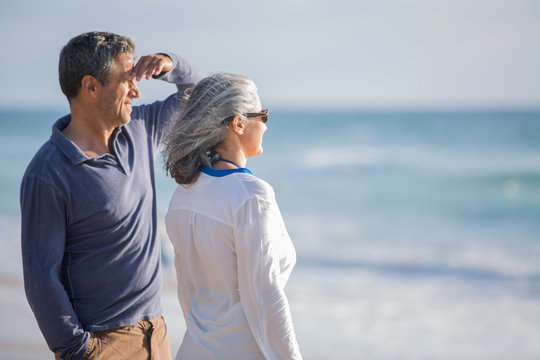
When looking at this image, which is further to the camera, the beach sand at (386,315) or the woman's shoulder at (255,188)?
the beach sand at (386,315)

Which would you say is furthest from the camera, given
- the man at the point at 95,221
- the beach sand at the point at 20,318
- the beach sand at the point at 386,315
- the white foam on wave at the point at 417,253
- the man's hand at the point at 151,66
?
the white foam on wave at the point at 417,253

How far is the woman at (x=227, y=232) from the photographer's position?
72.0 inches

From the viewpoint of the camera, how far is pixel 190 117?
78.4 inches

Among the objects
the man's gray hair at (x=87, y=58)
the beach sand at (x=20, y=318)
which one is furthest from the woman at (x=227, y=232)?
the beach sand at (x=20, y=318)

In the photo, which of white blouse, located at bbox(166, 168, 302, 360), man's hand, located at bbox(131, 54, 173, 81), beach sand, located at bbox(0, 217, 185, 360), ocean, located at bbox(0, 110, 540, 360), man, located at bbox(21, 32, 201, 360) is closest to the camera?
white blouse, located at bbox(166, 168, 302, 360)

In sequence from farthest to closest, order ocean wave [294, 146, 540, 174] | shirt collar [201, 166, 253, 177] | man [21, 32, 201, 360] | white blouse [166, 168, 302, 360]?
1. ocean wave [294, 146, 540, 174]
2. man [21, 32, 201, 360]
3. shirt collar [201, 166, 253, 177]
4. white blouse [166, 168, 302, 360]

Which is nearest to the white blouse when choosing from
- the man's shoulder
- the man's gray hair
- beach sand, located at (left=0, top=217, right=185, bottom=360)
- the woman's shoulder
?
the woman's shoulder

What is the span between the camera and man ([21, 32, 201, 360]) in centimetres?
205

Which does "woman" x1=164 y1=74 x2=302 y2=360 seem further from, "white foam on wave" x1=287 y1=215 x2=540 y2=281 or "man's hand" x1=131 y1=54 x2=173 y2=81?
"white foam on wave" x1=287 y1=215 x2=540 y2=281

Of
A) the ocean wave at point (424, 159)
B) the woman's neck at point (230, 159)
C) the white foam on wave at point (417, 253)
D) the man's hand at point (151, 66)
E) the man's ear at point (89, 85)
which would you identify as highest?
the man's hand at point (151, 66)

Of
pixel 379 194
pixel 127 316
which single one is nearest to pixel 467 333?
pixel 127 316

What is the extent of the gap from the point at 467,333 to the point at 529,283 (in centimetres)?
227

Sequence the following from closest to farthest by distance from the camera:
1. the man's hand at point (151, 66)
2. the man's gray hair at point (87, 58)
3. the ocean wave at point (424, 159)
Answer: the man's gray hair at point (87, 58) < the man's hand at point (151, 66) < the ocean wave at point (424, 159)

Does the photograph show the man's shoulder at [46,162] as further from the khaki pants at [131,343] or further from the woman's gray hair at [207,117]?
the khaki pants at [131,343]
